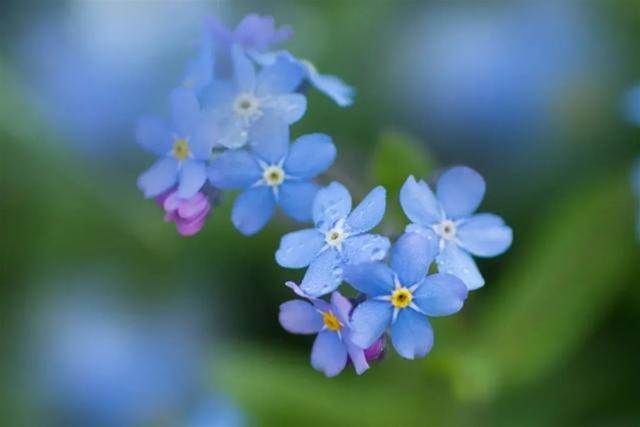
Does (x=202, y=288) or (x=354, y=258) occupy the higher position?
(x=202, y=288)

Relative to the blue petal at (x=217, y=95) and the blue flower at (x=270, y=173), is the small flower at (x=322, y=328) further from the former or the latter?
the blue petal at (x=217, y=95)

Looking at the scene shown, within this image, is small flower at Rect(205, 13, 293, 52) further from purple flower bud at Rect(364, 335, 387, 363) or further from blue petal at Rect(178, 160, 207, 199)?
purple flower bud at Rect(364, 335, 387, 363)

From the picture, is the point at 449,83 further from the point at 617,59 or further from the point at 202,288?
the point at 202,288

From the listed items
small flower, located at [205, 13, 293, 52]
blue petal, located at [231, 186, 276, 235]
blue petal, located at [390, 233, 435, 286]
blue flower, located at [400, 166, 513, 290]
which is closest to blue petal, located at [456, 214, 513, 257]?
blue flower, located at [400, 166, 513, 290]

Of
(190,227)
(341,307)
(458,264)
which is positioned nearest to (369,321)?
(341,307)

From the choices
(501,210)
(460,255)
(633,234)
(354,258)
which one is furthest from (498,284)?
(354,258)

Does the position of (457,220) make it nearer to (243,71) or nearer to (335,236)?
(335,236)
